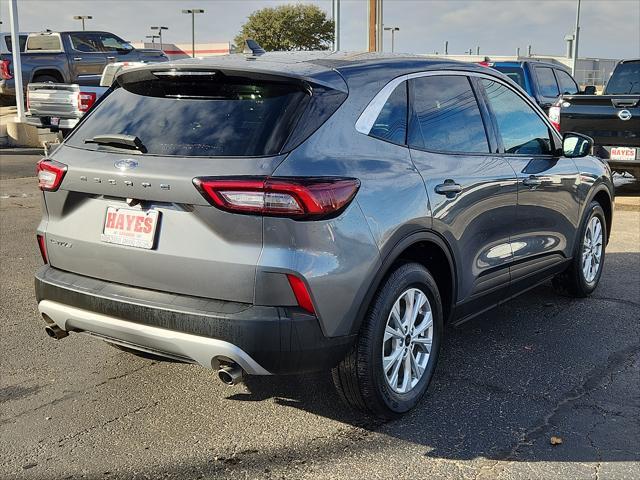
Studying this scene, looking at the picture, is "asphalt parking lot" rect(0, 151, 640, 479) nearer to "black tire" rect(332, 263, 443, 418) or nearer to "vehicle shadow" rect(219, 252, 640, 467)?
"vehicle shadow" rect(219, 252, 640, 467)

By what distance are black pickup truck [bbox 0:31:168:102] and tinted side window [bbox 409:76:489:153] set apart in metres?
16.2

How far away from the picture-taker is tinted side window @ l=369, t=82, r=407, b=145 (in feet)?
11.3

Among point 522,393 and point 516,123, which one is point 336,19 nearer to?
point 516,123

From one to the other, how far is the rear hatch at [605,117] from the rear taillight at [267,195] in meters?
8.41

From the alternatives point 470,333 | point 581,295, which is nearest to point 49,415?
point 470,333

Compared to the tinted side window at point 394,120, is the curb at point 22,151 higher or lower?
lower

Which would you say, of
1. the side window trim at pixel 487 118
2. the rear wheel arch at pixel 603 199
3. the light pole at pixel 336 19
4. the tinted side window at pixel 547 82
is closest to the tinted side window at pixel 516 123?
the side window trim at pixel 487 118

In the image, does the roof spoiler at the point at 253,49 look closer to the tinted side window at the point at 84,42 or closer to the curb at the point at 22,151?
the curb at the point at 22,151

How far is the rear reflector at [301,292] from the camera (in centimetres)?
291

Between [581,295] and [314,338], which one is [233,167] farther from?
[581,295]

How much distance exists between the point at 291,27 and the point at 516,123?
189ft

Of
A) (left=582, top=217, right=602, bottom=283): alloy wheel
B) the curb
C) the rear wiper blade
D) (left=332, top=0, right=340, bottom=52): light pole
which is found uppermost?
(left=332, top=0, right=340, bottom=52): light pole

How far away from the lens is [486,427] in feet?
11.5

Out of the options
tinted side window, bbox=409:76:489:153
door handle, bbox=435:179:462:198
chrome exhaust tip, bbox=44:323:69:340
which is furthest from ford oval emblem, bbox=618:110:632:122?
chrome exhaust tip, bbox=44:323:69:340
